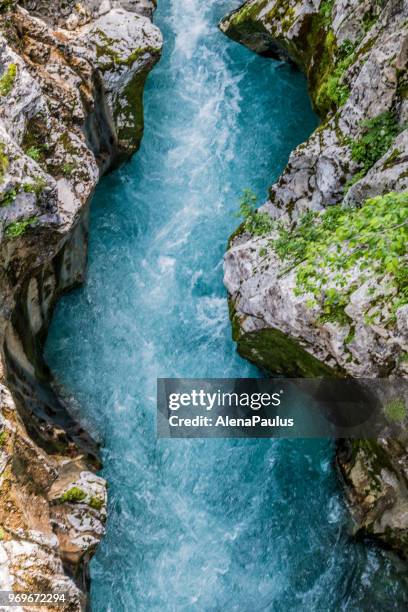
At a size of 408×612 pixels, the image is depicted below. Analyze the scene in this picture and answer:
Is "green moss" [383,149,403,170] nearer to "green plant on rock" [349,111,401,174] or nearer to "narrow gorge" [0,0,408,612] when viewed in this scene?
"narrow gorge" [0,0,408,612]

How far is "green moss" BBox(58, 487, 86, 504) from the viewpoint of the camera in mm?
11820

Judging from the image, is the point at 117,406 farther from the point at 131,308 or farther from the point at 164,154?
the point at 164,154

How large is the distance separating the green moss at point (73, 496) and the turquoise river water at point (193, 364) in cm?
214

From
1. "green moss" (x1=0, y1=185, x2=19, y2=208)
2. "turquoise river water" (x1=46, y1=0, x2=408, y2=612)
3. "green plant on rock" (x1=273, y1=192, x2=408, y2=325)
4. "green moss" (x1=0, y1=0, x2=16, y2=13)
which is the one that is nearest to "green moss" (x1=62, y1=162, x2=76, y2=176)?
"green moss" (x1=0, y1=185, x2=19, y2=208)

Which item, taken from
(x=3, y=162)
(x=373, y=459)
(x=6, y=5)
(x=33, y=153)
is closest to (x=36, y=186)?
(x=3, y=162)

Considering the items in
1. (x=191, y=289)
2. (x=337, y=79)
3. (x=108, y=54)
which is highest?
(x=108, y=54)

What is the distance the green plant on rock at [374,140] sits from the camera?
473 inches

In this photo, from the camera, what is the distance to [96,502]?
39.6 ft

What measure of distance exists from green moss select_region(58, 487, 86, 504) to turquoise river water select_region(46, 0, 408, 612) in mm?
2136

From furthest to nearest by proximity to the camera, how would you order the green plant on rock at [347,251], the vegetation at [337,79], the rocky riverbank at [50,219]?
the vegetation at [337,79] < the rocky riverbank at [50,219] < the green plant on rock at [347,251]

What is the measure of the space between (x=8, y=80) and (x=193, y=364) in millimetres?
7463

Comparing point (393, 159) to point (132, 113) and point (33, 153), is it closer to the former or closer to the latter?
point (33, 153)

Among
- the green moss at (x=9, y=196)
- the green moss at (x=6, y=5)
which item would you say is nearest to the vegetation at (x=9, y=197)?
the green moss at (x=9, y=196)

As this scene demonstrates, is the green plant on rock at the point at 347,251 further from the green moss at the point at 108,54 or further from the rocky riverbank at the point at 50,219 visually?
the green moss at the point at 108,54
